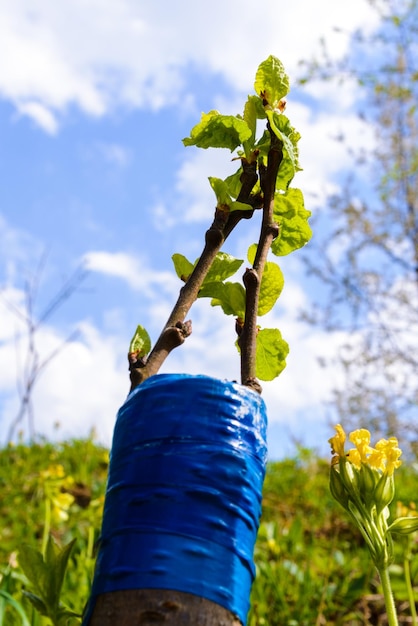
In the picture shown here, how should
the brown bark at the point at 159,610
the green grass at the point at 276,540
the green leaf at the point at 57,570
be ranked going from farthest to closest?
the green grass at the point at 276,540 → the green leaf at the point at 57,570 → the brown bark at the point at 159,610

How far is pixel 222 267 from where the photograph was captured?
37.1 inches

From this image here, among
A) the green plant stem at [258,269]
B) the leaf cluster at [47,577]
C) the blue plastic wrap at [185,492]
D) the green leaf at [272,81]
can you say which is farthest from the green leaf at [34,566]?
the green leaf at [272,81]

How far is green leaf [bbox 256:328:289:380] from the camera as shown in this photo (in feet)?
3.10

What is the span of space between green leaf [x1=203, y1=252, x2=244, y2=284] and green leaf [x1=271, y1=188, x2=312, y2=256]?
0.25ft

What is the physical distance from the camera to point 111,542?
68cm

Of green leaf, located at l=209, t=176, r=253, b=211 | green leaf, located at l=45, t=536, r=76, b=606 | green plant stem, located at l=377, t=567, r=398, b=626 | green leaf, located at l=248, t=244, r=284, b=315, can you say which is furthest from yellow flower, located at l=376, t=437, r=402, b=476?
green leaf, located at l=45, t=536, r=76, b=606

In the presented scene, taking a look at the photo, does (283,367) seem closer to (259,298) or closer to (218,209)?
(259,298)

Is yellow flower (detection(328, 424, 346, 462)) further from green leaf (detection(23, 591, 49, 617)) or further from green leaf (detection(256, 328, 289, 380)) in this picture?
green leaf (detection(23, 591, 49, 617))

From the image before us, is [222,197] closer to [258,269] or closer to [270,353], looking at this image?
[258,269]

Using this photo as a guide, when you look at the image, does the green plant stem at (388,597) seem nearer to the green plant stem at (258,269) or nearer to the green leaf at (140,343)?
the green plant stem at (258,269)

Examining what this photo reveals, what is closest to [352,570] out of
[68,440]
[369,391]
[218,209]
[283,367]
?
[283,367]

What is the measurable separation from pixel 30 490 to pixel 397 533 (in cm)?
365

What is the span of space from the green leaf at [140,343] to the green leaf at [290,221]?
0.78ft

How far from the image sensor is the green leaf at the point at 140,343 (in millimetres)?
866
